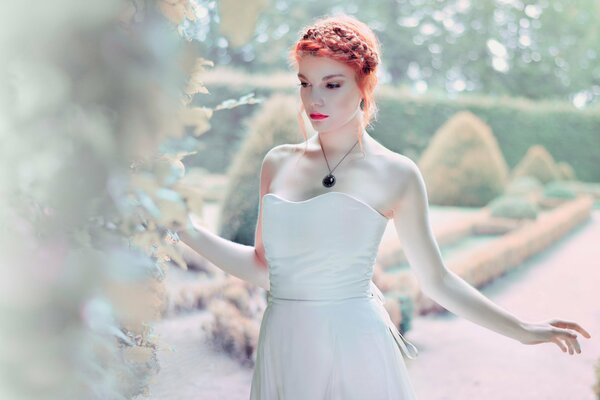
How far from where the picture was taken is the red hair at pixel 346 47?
1566 millimetres

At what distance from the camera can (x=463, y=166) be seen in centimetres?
988

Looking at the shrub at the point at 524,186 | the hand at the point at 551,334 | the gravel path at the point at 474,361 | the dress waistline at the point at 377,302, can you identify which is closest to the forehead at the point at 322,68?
the dress waistline at the point at 377,302

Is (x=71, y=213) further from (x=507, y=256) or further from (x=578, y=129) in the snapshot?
(x=578, y=129)

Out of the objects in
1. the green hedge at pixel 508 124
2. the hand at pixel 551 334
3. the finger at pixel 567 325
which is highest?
the green hedge at pixel 508 124

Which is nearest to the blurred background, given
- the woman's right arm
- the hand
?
the woman's right arm

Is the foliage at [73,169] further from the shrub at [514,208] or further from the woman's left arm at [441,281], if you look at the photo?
the shrub at [514,208]

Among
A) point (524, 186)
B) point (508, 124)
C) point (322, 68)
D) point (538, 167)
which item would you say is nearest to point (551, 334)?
point (322, 68)

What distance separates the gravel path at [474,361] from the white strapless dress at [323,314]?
2.34m

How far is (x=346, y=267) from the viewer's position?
5.14ft

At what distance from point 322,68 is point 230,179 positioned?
4.01 meters

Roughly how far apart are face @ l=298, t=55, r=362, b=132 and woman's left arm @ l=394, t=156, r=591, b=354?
17cm

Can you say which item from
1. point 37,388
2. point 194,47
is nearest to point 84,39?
point 194,47

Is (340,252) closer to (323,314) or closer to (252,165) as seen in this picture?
(323,314)

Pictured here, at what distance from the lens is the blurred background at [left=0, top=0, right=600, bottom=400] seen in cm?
65
